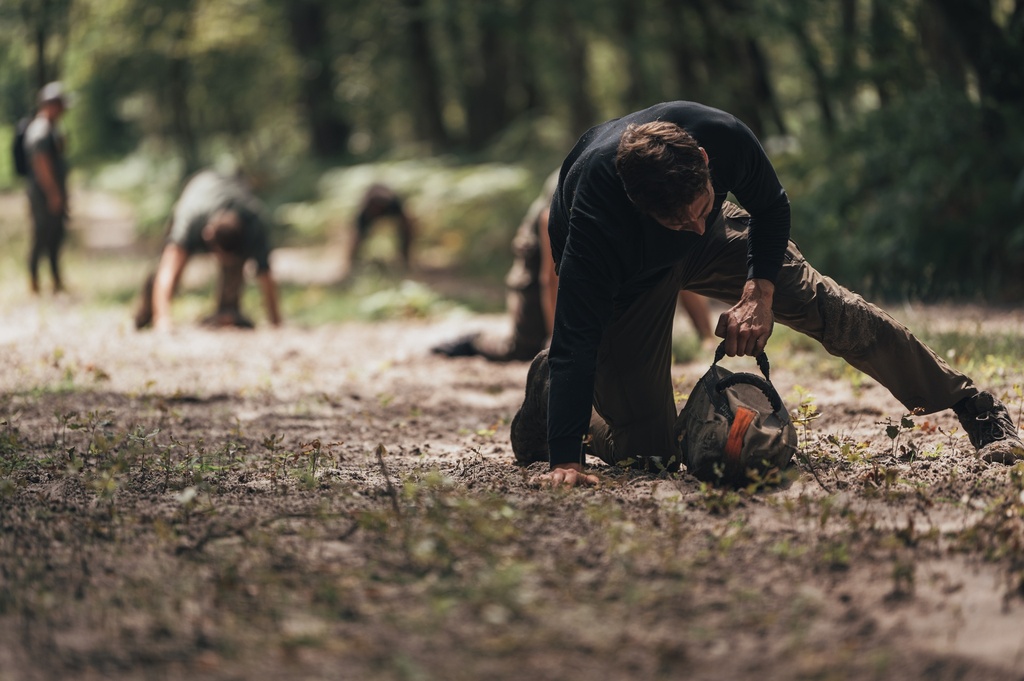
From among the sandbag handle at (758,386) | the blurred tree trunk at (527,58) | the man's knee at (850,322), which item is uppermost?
the blurred tree trunk at (527,58)

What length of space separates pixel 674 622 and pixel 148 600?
4.69 feet

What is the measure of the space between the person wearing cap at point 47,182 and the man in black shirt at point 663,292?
9.73 meters

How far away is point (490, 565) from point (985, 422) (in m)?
2.33

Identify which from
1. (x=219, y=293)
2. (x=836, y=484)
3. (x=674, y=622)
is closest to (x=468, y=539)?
(x=674, y=622)

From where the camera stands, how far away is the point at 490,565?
3133 millimetres

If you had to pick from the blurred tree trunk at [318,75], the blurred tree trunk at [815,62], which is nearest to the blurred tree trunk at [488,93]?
the blurred tree trunk at [318,75]

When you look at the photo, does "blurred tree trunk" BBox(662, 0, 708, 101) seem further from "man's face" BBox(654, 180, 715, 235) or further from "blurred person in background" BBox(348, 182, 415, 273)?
"man's face" BBox(654, 180, 715, 235)

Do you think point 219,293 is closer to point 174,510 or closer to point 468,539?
point 174,510

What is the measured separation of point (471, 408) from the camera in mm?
6750

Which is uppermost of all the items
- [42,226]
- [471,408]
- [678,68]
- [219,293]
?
[678,68]

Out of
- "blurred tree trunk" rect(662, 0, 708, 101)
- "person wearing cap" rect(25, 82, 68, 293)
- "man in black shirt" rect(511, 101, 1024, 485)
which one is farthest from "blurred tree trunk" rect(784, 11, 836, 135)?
"man in black shirt" rect(511, 101, 1024, 485)

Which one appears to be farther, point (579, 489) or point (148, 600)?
point (579, 489)

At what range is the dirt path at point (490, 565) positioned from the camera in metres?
2.63

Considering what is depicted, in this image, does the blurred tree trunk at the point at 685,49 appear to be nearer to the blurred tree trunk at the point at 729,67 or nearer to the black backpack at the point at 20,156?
the blurred tree trunk at the point at 729,67
